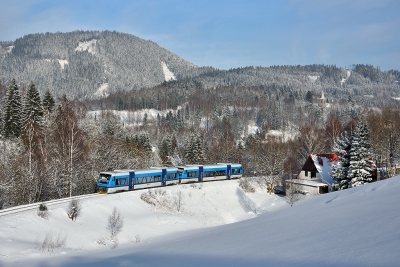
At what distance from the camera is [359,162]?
3628 cm

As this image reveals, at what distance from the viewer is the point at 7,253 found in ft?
51.6

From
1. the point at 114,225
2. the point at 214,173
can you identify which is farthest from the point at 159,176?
the point at 114,225

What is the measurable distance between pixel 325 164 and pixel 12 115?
4716cm

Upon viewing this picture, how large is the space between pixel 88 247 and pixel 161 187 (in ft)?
56.6

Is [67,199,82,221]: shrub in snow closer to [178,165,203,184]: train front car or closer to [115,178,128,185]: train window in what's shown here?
[115,178,128,185]: train window

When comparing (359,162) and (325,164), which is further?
(325,164)

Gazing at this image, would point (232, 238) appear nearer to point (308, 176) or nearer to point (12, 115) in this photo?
point (308, 176)

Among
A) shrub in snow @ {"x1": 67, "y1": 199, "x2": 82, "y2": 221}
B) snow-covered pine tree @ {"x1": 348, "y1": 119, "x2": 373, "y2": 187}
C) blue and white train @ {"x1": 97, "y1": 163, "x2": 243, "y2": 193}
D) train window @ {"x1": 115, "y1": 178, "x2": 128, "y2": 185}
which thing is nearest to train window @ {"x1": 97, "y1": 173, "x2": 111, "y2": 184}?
blue and white train @ {"x1": 97, "y1": 163, "x2": 243, "y2": 193}

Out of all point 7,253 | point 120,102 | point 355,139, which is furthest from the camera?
point 120,102

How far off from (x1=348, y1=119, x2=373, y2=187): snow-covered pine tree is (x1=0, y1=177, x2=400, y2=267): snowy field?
1753 cm

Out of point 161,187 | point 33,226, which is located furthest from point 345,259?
point 161,187

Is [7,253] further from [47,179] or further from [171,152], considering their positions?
[171,152]

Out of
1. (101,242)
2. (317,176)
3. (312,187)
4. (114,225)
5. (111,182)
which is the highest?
(111,182)

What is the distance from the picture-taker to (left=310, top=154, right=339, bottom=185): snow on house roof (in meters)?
46.8
